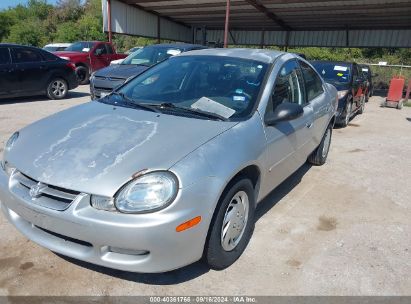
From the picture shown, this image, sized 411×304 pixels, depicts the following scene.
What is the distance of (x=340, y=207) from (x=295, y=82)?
4.91 ft

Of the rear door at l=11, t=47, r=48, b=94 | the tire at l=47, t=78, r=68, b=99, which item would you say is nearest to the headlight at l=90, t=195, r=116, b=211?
the rear door at l=11, t=47, r=48, b=94

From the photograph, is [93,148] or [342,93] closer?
[93,148]

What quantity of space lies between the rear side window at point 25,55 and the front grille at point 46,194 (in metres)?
8.27

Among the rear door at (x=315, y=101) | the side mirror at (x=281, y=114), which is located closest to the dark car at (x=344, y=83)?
the rear door at (x=315, y=101)

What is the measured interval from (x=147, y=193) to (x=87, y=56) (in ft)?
44.4

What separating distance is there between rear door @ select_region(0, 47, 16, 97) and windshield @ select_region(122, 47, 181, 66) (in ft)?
9.22

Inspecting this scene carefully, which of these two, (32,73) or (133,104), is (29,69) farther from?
(133,104)

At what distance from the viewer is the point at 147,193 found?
2293mm

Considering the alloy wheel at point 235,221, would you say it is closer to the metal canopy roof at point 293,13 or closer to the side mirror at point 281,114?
the side mirror at point 281,114

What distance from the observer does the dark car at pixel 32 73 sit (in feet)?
30.8

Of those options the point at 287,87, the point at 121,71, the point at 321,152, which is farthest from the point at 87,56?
the point at 287,87

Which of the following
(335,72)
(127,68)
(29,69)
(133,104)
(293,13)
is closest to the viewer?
(133,104)

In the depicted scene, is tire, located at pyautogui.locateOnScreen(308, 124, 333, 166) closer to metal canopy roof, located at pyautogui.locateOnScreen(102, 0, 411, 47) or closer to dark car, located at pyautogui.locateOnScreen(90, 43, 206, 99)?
dark car, located at pyautogui.locateOnScreen(90, 43, 206, 99)

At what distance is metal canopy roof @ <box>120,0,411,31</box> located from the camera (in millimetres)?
15172
